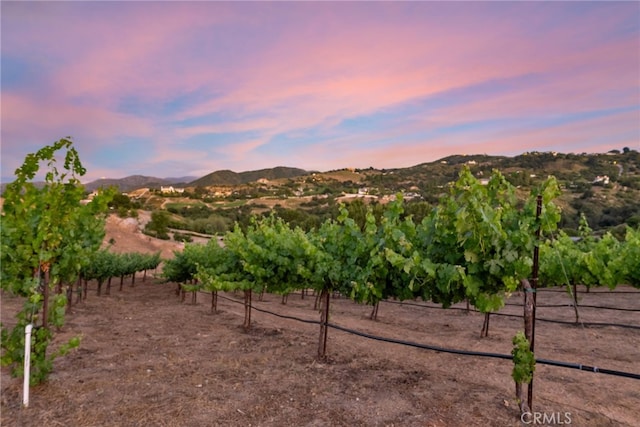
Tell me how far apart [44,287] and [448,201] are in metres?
6.32

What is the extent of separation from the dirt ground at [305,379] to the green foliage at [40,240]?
0.92m

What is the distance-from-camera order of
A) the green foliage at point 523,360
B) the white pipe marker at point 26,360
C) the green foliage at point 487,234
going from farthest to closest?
the white pipe marker at point 26,360, the green foliage at point 523,360, the green foliage at point 487,234

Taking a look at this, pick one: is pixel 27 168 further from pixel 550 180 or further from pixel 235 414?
pixel 550 180

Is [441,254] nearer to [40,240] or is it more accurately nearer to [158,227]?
[40,240]

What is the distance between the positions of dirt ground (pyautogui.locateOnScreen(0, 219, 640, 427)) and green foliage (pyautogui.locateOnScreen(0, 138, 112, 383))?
0.92 meters

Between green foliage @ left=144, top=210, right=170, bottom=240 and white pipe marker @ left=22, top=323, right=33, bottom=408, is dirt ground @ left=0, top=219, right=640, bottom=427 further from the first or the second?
green foliage @ left=144, top=210, right=170, bottom=240

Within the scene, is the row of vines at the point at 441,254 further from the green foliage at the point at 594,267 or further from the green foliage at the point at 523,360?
the green foliage at the point at 523,360

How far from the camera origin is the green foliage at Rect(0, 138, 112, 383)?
5.66m

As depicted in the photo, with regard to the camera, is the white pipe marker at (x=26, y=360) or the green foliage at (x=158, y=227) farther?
the green foliage at (x=158, y=227)

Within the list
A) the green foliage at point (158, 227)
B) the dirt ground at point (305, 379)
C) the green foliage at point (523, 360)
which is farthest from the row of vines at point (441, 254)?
the green foliage at point (158, 227)

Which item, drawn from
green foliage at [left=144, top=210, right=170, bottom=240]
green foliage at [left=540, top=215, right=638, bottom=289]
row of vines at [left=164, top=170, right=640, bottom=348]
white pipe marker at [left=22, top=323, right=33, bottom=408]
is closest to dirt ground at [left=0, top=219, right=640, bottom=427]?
white pipe marker at [left=22, top=323, right=33, bottom=408]
